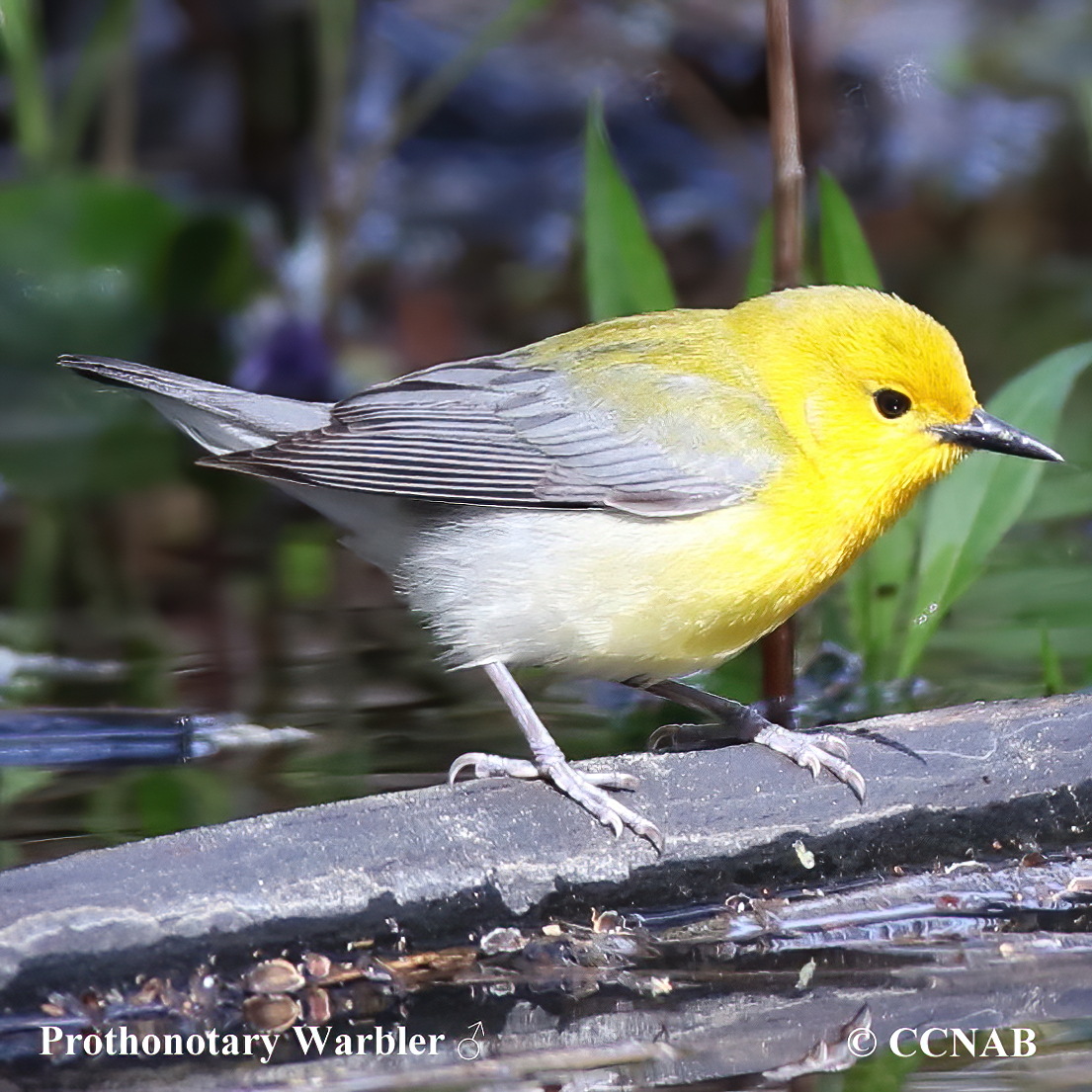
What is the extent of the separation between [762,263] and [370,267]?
16.6ft

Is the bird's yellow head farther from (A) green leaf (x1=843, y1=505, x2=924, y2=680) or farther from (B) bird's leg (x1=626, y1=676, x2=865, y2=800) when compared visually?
(A) green leaf (x1=843, y1=505, x2=924, y2=680)

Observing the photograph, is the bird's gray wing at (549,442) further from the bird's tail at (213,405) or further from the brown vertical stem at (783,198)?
the brown vertical stem at (783,198)

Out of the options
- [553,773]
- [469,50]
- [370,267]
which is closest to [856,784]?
[553,773]

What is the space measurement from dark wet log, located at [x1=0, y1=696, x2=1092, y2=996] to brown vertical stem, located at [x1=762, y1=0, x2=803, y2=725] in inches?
29.7

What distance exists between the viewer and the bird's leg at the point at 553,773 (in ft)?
11.0

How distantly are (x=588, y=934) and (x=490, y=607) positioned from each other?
2.87ft

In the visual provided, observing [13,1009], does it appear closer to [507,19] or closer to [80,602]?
[80,602]

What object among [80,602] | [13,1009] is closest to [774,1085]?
[13,1009]

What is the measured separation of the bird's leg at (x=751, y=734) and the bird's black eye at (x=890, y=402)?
747 millimetres

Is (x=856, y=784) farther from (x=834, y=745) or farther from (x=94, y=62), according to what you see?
(x=94, y=62)

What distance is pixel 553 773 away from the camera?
11.7 feet

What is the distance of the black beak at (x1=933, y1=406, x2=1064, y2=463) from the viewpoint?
3906mm

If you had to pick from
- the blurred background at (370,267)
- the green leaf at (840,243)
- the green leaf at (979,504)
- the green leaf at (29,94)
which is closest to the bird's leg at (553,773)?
the blurred background at (370,267)

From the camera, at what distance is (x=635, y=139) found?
35.0ft
